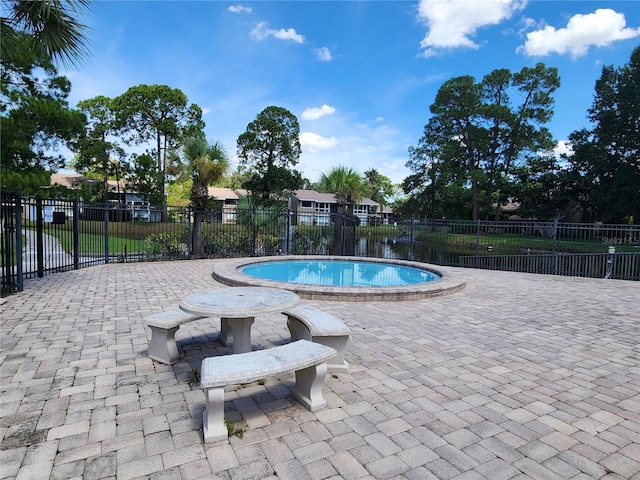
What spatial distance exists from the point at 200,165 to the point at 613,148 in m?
29.9

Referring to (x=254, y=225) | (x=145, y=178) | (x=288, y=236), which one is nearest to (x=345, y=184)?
(x=288, y=236)

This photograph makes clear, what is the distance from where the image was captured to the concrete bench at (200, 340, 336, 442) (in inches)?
82.3

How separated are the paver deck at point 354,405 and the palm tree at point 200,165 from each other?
274 inches

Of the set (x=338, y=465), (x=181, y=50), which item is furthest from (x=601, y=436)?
(x=181, y=50)

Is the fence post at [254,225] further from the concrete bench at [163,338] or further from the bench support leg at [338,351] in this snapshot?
the bench support leg at [338,351]

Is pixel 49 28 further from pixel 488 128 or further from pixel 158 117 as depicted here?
pixel 488 128

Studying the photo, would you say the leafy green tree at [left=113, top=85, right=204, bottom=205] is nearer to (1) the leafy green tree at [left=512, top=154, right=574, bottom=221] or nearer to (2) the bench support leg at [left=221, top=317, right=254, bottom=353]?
(2) the bench support leg at [left=221, top=317, right=254, bottom=353]

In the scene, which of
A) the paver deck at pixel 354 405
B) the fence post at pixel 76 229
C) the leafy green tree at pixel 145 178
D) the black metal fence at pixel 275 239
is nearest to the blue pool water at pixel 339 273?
the black metal fence at pixel 275 239

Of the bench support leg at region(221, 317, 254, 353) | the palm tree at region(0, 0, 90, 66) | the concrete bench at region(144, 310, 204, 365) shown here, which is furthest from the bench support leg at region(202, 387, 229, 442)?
the palm tree at region(0, 0, 90, 66)

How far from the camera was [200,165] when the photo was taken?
11.6 metres

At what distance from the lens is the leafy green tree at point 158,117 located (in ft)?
83.0

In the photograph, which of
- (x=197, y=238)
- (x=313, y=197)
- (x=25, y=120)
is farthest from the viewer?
(x=313, y=197)

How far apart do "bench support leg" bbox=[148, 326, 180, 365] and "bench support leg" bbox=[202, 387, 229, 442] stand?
1330mm

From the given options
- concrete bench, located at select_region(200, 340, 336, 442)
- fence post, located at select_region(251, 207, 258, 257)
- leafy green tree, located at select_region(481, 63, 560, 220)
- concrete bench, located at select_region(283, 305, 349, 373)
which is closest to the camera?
concrete bench, located at select_region(200, 340, 336, 442)
